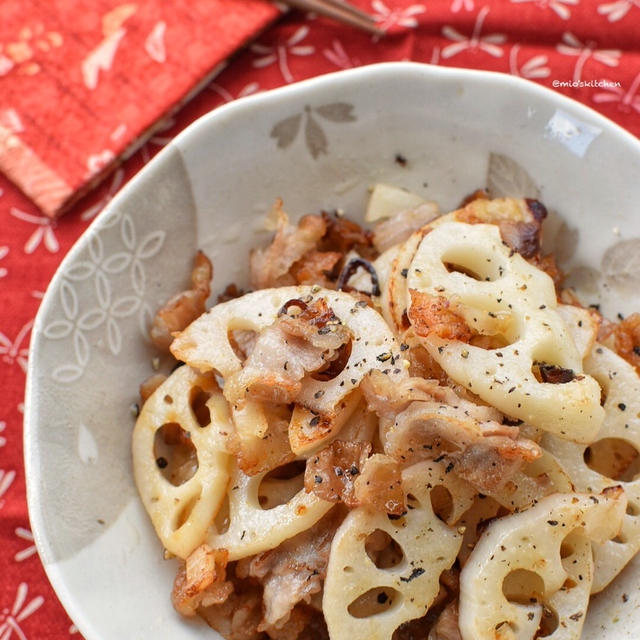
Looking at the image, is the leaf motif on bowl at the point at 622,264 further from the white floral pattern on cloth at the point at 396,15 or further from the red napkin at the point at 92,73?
the red napkin at the point at 92,73

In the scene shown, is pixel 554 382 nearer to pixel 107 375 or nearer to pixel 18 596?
pixel 107 375

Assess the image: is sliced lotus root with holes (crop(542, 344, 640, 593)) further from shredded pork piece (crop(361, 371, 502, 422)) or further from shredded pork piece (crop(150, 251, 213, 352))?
shredded pork piece (crop(150, 251, 213, 352))

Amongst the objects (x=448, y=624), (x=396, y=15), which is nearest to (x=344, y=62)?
(x=396, y=15)

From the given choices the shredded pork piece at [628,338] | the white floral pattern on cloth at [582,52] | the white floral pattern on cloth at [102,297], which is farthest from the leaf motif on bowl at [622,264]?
the white floral pattern on cloth at [102,297]

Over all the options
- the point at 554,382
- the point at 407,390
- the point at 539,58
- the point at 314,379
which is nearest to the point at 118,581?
the point at 314,379

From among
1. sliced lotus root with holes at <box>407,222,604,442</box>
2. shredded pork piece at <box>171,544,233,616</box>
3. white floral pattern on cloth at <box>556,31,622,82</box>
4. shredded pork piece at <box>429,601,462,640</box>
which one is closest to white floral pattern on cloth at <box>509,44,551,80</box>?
white floral pattern on cloth at <box>556,31,622,82</box>
